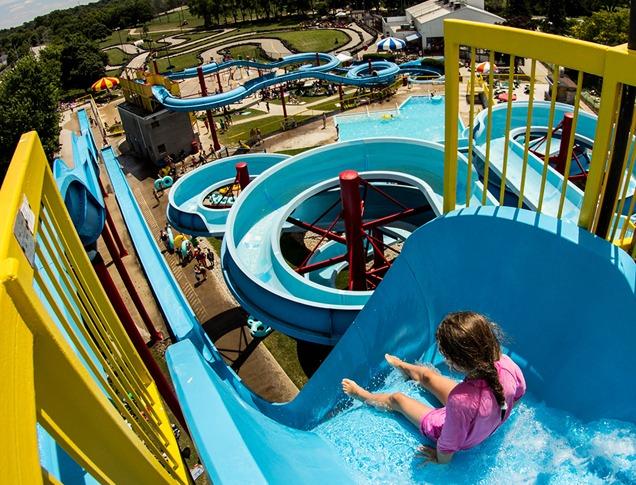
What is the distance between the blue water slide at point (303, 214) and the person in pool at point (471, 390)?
511 centimetres

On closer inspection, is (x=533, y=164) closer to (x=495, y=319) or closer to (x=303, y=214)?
(x=303, y=214)

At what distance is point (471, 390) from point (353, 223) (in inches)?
273

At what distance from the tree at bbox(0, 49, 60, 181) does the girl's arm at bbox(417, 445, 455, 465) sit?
3253 centimetres

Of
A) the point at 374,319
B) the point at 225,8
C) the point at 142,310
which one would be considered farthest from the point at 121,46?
the point at 374,319

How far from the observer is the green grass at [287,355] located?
12469 mm

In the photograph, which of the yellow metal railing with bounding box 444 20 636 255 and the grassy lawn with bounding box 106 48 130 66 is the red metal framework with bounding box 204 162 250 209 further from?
the grassy lawn with bounding box 106 48 130 66

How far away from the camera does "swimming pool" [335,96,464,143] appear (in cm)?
2883

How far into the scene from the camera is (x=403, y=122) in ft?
99.0

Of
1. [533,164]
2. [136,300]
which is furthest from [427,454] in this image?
[136,300]

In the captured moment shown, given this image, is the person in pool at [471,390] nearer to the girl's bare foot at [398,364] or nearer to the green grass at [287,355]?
the girl's bare foot at [398,364]

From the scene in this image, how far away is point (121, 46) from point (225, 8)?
20.0 m

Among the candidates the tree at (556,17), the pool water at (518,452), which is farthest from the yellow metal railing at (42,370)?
the tree at (556,17)

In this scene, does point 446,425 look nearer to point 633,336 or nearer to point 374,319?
point 633,336

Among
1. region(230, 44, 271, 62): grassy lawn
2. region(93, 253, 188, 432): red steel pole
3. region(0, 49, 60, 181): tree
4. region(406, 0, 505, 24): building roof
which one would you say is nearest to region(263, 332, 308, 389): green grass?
region(93, 253, 188, 432): red steel pole
